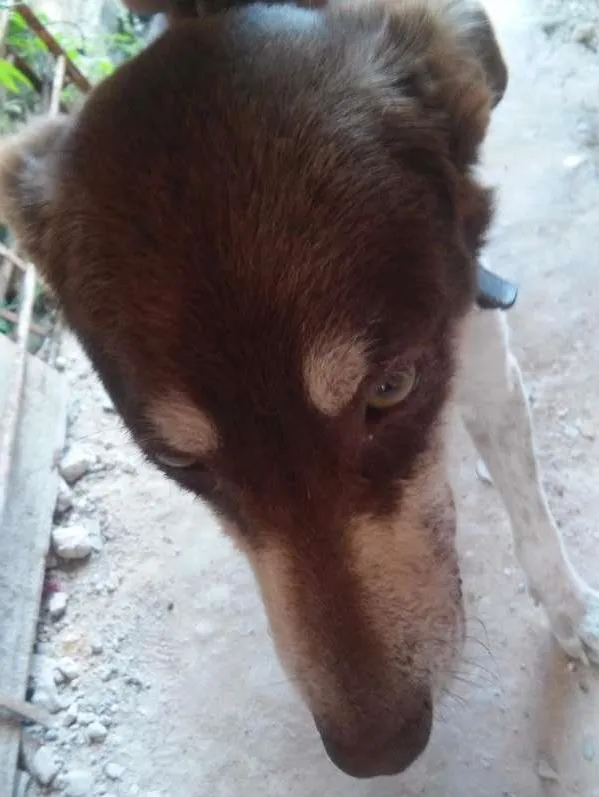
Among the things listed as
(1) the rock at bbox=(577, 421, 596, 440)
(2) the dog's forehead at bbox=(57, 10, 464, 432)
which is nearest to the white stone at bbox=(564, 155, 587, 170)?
(1) the rock at bbox=(577, 421, 596, 440)

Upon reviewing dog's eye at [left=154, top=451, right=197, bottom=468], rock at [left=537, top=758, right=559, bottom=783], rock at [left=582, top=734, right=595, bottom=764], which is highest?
dog's eye at [left=154, top=451, right=197, bottom=468]

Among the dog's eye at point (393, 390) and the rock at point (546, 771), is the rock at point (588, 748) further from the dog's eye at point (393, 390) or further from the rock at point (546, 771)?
the dog's eye at point (393, 390)

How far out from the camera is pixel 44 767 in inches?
100

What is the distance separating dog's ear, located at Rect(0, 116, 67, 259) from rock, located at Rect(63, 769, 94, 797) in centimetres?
154

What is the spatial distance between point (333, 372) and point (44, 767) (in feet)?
5.86

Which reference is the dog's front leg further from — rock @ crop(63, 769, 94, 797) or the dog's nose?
rock @ crop(63, 769, 94, 797)

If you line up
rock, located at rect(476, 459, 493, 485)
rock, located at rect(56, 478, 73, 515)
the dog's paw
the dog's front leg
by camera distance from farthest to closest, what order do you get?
rock, located at rect(56, 478, 73, 515) < rock, located at rect(476, 459, 493, 485) < the dog's paw < the dog's front leg

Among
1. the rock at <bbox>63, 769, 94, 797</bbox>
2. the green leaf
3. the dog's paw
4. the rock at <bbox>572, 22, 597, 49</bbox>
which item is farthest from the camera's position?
the rock at <bbox>572, 22, 597, 49</bbox>

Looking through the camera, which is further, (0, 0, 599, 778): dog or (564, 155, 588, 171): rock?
(564, 155, 588, 171): rock

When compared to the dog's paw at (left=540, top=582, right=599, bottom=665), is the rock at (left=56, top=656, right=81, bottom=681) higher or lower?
lower

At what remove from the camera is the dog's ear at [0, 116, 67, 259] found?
1809 millimetres

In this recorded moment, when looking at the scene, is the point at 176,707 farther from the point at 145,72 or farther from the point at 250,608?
the point at 145,72

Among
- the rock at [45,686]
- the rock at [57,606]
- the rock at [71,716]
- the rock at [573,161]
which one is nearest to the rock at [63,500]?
the rock at [57,606]

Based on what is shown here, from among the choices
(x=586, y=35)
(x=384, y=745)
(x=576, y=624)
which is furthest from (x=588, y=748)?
(x=586, y=35)
